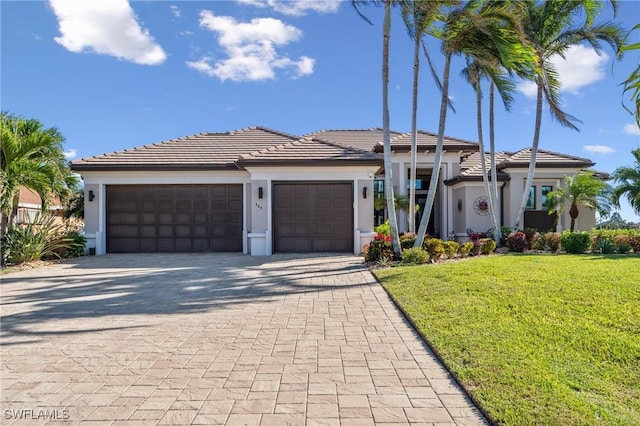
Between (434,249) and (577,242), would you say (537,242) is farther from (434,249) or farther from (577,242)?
(434,249)

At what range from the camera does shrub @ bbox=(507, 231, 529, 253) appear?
44.9 feet

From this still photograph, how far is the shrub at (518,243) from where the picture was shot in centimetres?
1370

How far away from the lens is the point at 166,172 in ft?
47.7

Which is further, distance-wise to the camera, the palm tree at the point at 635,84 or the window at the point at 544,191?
the window at the point at 544,191

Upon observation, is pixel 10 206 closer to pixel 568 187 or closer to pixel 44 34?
pixel 44 34

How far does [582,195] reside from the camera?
621 inches

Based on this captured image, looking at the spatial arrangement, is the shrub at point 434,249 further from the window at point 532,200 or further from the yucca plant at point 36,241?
the yucca plant at point 36,241

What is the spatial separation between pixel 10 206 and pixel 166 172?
4.92m

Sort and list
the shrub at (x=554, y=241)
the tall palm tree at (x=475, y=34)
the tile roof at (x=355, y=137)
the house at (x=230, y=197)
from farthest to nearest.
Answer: the tile roof at (x=355, y=137) < the house at (x=230, y=197) < the shrub at (x=554, y=241) < the tall palm tree at (x=475, y=34)

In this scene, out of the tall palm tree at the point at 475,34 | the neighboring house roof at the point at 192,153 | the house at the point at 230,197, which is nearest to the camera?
the tall palm tree at the point at 475,34

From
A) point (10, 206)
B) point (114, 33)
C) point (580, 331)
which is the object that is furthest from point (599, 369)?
point (10, 206)

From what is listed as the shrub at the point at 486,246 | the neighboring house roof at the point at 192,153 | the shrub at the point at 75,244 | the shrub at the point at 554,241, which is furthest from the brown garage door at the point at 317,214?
→ the shrub at the point at 554,241

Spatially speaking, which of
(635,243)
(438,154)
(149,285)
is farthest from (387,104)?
(635,243)

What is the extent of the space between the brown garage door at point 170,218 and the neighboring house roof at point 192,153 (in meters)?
0.90
